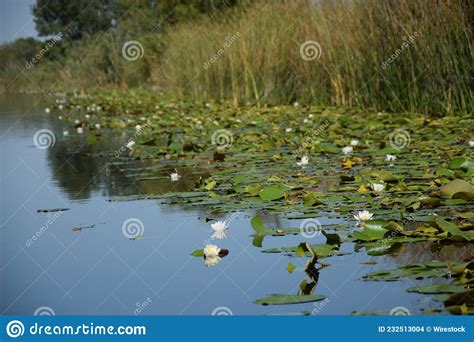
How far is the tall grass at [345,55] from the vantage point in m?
9.87

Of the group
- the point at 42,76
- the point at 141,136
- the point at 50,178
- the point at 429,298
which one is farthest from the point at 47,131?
the point at 42,76

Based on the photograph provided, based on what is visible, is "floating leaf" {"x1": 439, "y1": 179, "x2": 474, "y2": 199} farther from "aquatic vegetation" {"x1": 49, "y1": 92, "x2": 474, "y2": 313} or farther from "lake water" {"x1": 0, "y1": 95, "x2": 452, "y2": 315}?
"lake water" {"x1": 0, "y1": 95, "x2": 452, "y2": 315}

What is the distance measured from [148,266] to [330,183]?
2124 mm

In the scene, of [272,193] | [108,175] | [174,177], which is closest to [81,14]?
[108,175]

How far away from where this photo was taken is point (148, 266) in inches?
154

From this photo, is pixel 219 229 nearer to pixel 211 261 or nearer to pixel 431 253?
pixel 211 261

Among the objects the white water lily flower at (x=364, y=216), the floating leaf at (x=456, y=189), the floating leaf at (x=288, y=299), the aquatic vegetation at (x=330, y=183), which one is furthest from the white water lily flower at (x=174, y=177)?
the floating leaf at (x=288, y=299)

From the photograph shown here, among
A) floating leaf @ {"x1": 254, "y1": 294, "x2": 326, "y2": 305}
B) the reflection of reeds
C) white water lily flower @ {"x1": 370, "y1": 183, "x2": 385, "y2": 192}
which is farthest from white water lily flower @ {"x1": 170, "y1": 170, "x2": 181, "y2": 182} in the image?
floating leaf @ {"x1": 254, "y1": 294, "x2": 326, "y2": 305}

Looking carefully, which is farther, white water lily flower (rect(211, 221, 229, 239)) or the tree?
the tree

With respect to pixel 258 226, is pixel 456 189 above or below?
above

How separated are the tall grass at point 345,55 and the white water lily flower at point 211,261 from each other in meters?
6.26

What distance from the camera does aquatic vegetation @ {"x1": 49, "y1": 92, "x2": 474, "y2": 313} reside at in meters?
3.81

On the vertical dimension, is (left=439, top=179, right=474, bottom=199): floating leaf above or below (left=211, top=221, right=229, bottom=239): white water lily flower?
above

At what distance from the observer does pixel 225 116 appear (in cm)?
1223
